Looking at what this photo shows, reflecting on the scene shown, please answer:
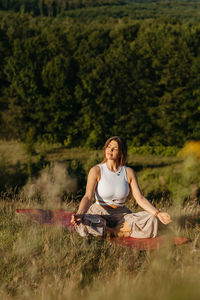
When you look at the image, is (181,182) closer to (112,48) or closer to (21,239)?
(21,239)

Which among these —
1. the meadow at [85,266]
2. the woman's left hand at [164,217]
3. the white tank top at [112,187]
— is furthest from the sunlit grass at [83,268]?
the white tank top at [112,187]

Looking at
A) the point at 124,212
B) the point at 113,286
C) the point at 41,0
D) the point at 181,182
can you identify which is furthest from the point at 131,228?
the point at 41,0

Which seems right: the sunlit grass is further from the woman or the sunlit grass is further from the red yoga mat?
the woman

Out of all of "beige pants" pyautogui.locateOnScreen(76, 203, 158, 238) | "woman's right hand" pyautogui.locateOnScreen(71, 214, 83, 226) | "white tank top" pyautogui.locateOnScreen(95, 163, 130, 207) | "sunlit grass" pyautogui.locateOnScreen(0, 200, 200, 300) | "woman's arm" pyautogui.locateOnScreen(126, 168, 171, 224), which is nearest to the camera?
"sunlit grass" pyautogui.locateOnScreen(0, 200, 200, 300)

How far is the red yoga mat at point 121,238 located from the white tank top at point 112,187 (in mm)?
408

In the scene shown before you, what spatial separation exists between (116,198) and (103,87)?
40.5ft

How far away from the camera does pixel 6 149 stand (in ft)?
50.4

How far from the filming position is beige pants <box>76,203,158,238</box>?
3.48 meters

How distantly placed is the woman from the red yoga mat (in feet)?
0.35

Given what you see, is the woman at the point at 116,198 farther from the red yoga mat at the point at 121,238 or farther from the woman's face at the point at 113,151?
the red yoga mat at the point at 121,238

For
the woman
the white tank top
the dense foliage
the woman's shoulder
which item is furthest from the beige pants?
the dense foliage

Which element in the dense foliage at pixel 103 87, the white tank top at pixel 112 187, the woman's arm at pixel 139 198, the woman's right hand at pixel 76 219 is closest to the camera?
the woman's right hand at pixel 76 219

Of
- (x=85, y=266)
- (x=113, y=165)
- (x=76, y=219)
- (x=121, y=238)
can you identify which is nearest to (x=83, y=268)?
(x=85, y=266)

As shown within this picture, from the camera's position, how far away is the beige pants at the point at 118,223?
3476 mm
